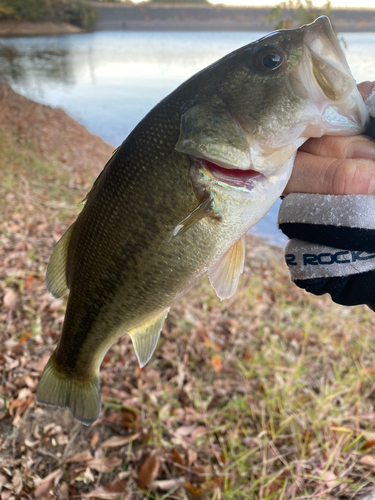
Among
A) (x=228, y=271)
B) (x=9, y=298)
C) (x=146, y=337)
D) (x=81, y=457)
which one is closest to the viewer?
(x=228, y=271)

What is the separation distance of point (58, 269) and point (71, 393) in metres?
0.67

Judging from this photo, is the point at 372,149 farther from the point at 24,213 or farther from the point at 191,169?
the point at 24,213

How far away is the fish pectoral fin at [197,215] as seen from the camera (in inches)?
47.3

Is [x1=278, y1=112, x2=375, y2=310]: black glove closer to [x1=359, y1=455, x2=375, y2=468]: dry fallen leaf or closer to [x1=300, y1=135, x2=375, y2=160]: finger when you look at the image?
[x1=300, y1=135, x2=375, y2=160]: finger

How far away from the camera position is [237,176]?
4.25ft

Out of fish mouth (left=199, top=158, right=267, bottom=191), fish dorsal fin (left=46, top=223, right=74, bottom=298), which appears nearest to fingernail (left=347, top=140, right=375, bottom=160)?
fish mouth (left=199, top=158, right=267, bottom=191)

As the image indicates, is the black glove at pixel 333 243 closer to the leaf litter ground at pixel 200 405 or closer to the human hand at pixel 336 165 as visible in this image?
the human hand at pixel 336 165

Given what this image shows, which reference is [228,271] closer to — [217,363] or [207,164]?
[207,164]

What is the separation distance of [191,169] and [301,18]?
3.57m

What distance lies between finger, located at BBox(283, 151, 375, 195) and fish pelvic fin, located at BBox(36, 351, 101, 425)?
1.38 metres

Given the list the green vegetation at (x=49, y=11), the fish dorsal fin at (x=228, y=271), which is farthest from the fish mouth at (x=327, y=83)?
the green vegetation at (x=49, y=11)

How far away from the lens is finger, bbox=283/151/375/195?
1.21 metres

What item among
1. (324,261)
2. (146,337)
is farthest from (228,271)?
(146,337)

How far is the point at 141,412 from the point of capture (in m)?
2.63
